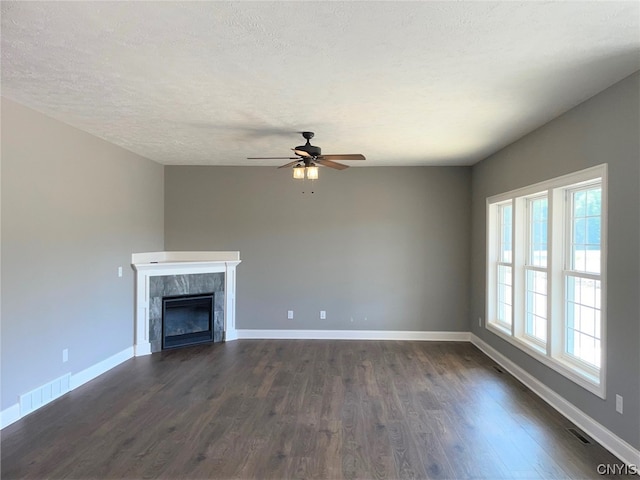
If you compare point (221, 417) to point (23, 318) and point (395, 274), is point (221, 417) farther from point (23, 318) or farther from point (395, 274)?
point (395, 274)

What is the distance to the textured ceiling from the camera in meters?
1.86

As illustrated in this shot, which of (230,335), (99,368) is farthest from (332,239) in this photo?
(99,368)

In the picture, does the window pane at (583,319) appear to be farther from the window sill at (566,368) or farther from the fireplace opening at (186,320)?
the fireplace opening at (186,320)

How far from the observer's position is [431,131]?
384 cm

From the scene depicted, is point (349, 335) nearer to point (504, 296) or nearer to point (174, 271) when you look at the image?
point (504, 296)

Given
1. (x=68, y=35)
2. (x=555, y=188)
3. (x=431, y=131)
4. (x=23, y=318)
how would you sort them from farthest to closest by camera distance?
1. (x=431, y=131)
2. (x=555, y=188)
3. (x=23, y=318)
4. (x=68, y=35)

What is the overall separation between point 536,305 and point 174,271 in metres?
4.70

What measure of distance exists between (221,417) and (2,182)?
2635 mm

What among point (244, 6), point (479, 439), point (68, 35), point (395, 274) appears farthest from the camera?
point (395, 274)

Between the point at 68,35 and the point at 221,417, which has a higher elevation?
the point at 68,35

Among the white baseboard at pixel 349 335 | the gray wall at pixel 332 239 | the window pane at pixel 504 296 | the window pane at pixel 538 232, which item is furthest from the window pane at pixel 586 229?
the white baseboard at pixel 349 335

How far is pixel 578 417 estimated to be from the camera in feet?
9.93

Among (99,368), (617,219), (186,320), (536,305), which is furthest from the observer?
(186,320)

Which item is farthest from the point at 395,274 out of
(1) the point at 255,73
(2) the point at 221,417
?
(1) the point at 255,73
